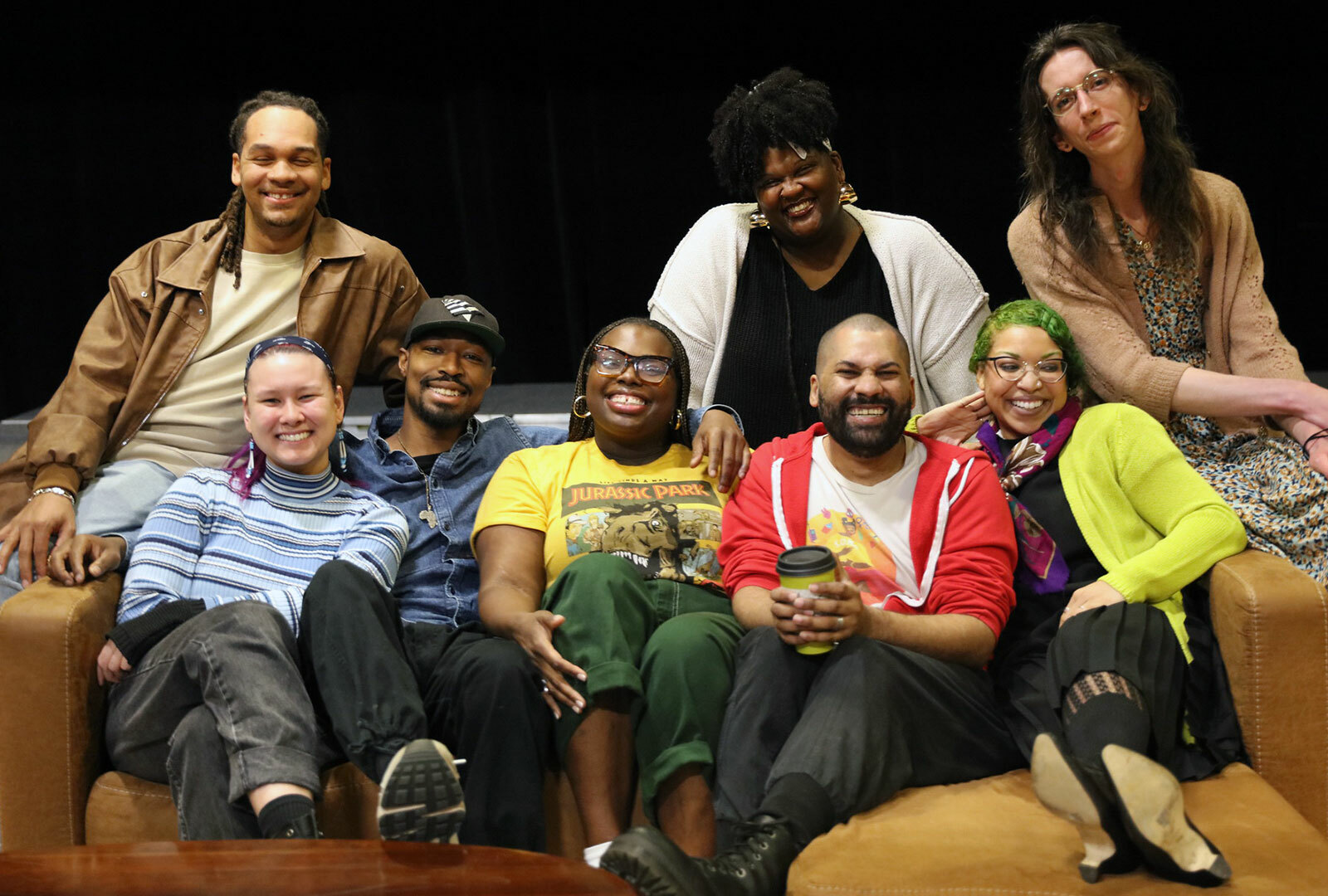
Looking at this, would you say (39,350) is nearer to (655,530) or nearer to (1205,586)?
(655,530)

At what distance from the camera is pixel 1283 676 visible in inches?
88.7

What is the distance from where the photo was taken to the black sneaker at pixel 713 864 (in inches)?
67.5

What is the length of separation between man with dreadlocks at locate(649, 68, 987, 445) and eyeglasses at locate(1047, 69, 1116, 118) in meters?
0.43

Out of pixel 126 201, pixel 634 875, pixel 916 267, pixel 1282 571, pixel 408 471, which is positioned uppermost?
pixel 126 201

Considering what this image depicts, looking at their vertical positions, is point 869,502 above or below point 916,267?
below

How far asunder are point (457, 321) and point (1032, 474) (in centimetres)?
129

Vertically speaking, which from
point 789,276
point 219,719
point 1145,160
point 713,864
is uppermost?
point 1145,160

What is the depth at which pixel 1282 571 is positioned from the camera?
2.30 meters

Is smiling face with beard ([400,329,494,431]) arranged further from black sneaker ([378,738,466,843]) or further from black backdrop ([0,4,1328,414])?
black backdrop ([0,4,1328,414])

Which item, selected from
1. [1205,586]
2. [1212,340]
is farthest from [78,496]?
[1212,340]

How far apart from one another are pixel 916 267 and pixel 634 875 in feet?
5.94

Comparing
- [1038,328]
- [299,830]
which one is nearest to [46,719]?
[299,830]

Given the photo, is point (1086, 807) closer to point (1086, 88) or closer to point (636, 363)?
point (636, 363)

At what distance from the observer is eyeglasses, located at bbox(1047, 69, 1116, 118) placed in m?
2.82
